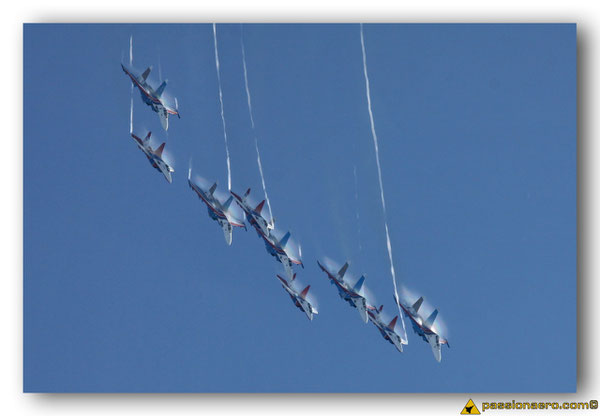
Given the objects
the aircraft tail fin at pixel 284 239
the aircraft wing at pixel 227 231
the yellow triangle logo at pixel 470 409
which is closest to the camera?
the yellow triangle logo at pixel 470 409

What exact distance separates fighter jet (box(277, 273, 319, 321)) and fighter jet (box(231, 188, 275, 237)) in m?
0.57

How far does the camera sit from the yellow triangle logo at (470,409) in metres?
11.4

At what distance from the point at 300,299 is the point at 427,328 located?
151 cm

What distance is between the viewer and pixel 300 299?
456 inches

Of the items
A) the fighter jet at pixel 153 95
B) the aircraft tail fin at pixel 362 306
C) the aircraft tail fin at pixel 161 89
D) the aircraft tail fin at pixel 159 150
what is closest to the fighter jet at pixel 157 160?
the aircraft tail fin at pixel 159 150

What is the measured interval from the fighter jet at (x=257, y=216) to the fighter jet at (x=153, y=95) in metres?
1.21

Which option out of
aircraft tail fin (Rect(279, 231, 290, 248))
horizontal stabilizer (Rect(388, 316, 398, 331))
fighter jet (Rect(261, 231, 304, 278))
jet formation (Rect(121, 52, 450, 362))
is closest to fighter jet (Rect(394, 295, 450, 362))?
jet formation (Rect(121, 52, 450, 362))

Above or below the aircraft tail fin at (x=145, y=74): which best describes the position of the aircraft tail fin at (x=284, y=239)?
below

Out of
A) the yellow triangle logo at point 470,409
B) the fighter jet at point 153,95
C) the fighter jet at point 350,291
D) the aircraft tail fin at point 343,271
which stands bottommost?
the yellow triangle logo at point 470,409

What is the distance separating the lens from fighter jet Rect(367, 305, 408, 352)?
11.6 m

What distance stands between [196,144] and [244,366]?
267cm

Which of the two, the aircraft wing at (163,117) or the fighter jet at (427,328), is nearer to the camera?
the fighter jet at (427,328)

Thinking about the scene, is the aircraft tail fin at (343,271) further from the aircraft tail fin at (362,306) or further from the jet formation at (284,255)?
the aircraft tail fin at (362,306)

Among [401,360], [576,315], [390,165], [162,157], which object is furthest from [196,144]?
[576,315]
